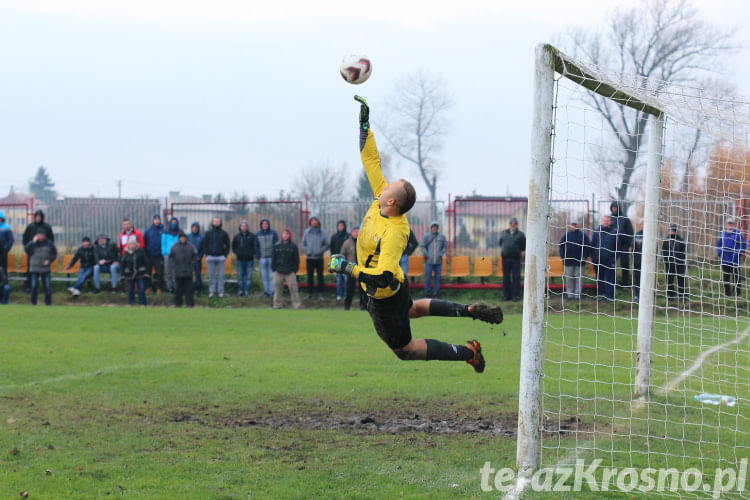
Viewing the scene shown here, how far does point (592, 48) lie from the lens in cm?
3494

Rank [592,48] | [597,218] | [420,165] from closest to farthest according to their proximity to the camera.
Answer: [597,218] → [592,48] → [420,165]

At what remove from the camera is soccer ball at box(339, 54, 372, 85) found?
7617 millimetres

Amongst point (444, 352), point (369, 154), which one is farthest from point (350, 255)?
point (369, 154)

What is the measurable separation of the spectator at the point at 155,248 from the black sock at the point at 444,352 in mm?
16619

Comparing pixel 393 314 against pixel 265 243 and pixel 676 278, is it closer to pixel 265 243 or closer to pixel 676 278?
pixel 676 278

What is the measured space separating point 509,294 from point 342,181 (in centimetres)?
3149

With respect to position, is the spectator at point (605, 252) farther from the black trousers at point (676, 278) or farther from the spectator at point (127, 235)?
the spectator at point (127, 235)

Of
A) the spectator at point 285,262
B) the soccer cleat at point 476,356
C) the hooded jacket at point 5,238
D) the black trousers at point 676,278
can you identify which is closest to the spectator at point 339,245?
Answer: the spectator at point 285,262

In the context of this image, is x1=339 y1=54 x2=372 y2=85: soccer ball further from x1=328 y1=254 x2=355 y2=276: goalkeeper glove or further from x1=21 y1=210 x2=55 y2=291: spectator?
x1=21 y1=210 x2=55 y2=291: spectator

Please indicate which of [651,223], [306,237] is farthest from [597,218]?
[306,237]

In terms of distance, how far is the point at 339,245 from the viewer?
22188 millimetres

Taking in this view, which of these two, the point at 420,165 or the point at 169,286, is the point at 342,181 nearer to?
the point at 420,165

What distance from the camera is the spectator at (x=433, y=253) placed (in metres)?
22.5

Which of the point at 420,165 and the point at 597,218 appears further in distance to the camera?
the point at 420,165
